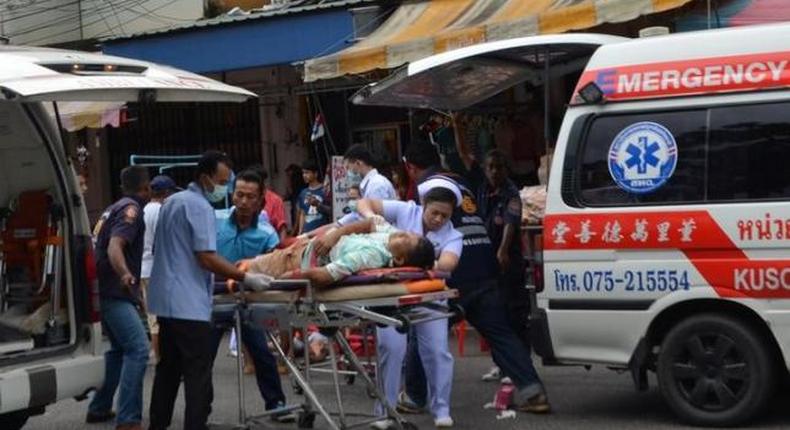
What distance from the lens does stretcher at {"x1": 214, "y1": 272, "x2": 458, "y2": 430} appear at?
7223mm

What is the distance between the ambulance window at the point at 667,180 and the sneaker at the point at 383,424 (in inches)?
72.9

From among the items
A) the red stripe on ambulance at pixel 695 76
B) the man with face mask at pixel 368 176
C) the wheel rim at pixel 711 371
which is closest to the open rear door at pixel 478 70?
the man with face mask at pixel 368 176

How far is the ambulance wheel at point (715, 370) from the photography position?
767 cm

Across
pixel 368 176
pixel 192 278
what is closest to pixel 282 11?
pixel 368 176

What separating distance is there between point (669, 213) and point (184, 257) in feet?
9.65

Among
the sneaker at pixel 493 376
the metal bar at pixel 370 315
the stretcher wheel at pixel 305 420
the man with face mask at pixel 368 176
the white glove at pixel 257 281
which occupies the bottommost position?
the sneaker at pixel 493 376

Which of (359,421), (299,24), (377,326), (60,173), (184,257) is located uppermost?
(299,24)

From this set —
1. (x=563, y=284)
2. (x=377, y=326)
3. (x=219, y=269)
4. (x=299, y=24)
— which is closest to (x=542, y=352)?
(x=563, y=284)

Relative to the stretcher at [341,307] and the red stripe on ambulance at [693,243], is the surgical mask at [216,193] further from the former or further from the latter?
the red stripe on ambulance at [693,243]

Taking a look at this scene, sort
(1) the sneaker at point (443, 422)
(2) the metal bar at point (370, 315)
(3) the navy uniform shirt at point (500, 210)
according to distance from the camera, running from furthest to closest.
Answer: (3) the navy uniform shirt at point (500, 210) < (1) the sneaker at point (443, 422) < (2) the metal bar at point (370, 315)

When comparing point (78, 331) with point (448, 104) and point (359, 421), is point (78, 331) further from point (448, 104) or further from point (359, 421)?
point (448, 104)

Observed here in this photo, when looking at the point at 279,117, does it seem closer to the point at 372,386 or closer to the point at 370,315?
the point at 372,386

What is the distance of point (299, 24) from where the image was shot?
1435cm

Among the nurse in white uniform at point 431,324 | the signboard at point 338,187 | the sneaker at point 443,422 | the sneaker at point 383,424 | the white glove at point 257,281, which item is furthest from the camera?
the signboard at point 338,187
